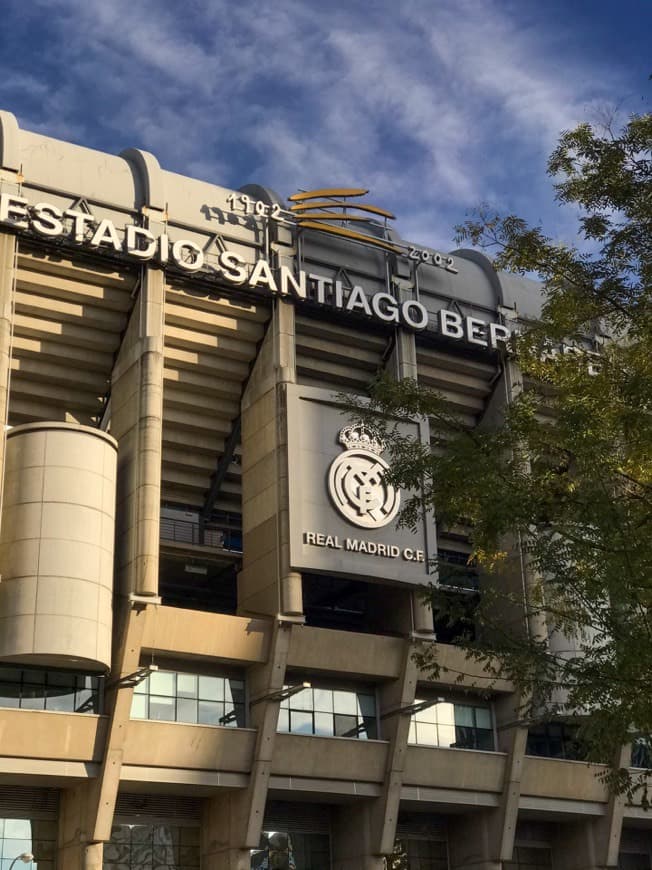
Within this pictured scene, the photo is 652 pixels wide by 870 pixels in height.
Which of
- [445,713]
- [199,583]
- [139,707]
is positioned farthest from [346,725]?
[199,583]

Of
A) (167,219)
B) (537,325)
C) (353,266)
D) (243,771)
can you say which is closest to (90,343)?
(167,219)

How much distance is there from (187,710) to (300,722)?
17.0ft

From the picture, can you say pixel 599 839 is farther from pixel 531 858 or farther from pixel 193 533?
pixel 193 533

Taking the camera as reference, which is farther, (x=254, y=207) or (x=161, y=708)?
(x=254, y=207)

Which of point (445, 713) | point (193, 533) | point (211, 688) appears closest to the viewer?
point (211, 688)

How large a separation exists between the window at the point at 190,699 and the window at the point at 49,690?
1.90 m

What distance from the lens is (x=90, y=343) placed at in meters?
49.3

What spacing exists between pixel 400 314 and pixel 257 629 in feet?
55.1

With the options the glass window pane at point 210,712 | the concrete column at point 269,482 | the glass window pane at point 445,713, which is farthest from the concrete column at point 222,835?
the glass window pane at point 445,713

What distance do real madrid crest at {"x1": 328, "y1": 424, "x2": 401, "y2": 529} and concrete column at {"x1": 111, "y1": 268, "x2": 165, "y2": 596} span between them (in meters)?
7.90

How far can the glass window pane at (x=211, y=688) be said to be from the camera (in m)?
46.0

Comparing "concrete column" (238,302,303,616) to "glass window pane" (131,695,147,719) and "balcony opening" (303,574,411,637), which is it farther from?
"glass window pane" (131,695,147,719)

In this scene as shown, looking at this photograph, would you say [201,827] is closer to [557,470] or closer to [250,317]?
[250,317]

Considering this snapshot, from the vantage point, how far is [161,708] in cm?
4484
